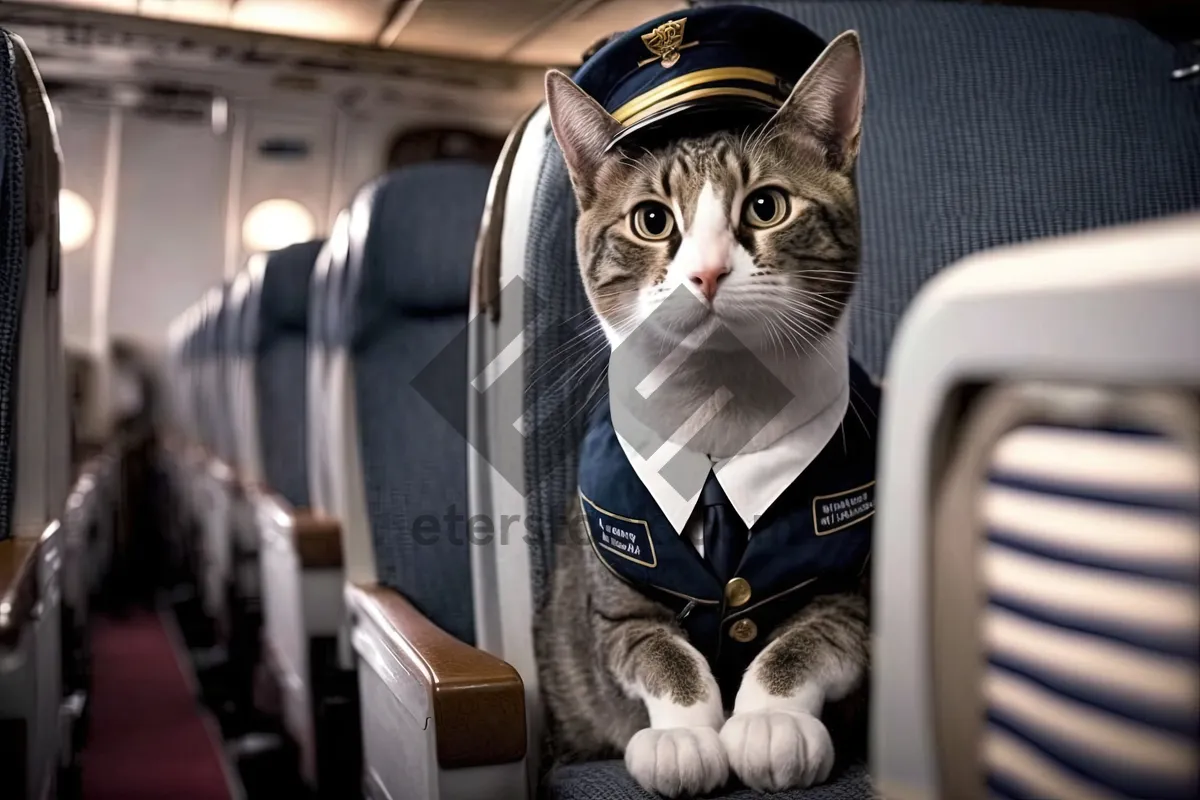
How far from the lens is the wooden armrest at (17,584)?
3.10 feet

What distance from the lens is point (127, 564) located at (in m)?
5.11

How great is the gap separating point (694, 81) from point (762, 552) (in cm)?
43

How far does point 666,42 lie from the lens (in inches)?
37.2

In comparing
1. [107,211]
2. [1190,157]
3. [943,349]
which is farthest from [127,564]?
[943,349]

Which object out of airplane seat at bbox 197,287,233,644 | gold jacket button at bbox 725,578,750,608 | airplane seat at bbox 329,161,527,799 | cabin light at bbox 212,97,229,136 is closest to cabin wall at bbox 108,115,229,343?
cabin light at bbox 212,97,229,136

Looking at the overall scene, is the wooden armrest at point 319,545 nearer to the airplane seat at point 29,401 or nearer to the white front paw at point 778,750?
the airplane seat at point 29,401

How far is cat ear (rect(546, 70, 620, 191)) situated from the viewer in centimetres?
97

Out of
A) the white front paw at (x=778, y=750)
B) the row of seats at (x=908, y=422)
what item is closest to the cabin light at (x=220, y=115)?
the row of seats at (x=908, y=422)

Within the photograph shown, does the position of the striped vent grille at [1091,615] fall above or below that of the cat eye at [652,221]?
below

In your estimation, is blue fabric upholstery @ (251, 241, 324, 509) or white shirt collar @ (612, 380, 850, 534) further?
blue fabric upholstery @ (251, 241, 324, 509)

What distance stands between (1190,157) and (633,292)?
40.3 inches

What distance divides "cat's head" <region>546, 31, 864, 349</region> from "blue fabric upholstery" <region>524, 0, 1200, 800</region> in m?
0.39

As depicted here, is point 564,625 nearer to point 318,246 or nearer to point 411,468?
point 411,468

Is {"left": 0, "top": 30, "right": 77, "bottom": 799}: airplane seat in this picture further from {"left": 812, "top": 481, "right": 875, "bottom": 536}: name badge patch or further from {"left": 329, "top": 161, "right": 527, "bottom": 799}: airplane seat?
{"left": 812, "top": 481, "right": 875, "bottom": 536}: name badge patch
